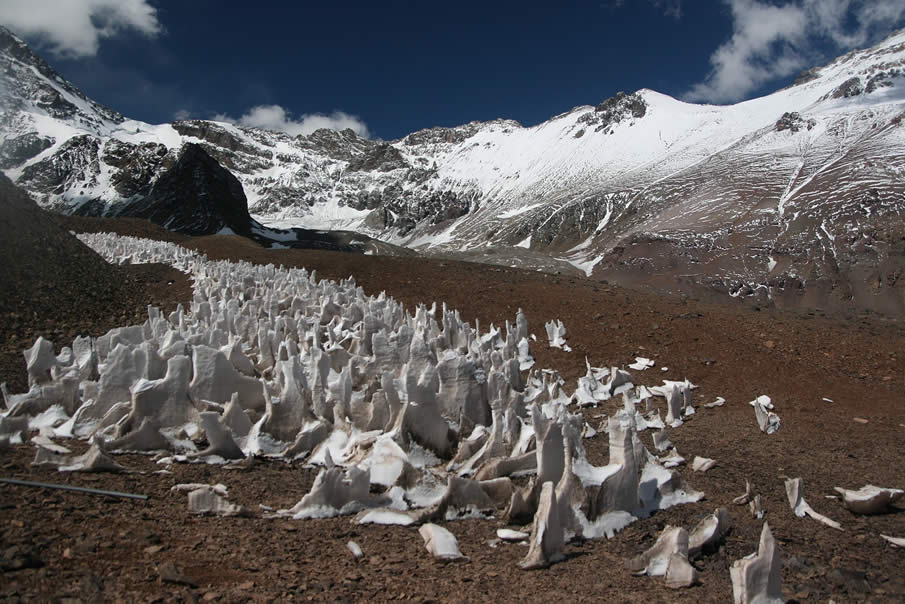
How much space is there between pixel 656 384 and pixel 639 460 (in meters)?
5.50

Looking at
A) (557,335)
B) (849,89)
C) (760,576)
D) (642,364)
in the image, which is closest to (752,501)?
(760,576)

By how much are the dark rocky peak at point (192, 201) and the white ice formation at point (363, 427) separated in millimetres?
61212

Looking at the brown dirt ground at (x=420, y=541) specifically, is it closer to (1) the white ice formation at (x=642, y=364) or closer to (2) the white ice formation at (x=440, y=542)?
(2) the white ice formation at (x=440, y=542)

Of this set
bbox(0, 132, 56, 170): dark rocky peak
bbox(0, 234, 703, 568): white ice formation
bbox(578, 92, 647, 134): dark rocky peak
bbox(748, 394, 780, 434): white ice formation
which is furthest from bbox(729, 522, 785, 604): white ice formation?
bbox(578, 92, 647, 134): dark rocky peak

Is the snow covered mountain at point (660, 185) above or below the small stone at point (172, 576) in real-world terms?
above

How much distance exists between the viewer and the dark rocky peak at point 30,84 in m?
115

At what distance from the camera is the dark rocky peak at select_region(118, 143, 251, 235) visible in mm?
64000

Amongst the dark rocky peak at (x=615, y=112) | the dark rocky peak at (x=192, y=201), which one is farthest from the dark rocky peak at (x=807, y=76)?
the dark rocky peak at (x=192, y=201)

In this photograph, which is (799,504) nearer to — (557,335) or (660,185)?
(557,335)

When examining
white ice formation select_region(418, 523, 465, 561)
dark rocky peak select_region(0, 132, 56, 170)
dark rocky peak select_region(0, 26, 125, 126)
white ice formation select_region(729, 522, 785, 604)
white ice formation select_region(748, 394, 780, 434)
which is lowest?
white ice formation select_region(748, 394, 780, 434)

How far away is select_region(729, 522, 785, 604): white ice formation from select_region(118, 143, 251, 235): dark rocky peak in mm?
65058

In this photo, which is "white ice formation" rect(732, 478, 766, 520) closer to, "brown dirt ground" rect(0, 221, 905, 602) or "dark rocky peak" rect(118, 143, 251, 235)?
"brown dirt ground" rect(0, 221, 905, 602)

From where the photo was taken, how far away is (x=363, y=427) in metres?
4.80

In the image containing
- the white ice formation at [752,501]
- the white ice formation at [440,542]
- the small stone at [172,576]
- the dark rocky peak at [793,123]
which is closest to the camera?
the small stone at [172,576]
